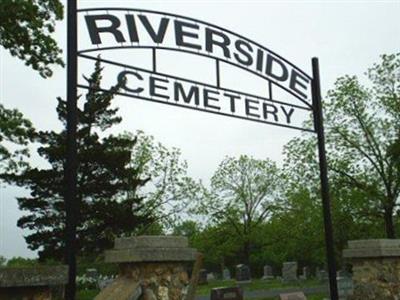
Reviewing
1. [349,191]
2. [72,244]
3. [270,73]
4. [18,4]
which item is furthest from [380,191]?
[72,244]

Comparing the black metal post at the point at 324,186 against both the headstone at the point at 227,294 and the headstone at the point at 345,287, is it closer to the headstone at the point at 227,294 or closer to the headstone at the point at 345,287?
the headstone at the point at 227,294

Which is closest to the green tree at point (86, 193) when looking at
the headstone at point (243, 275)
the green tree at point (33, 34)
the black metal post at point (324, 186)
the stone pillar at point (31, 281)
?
the headstone at point (243, 275)

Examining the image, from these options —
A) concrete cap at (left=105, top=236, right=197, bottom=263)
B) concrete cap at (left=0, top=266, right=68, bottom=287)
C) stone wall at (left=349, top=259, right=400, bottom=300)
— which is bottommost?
stone wall at (left=349, top=259, right=400, bottom=300)

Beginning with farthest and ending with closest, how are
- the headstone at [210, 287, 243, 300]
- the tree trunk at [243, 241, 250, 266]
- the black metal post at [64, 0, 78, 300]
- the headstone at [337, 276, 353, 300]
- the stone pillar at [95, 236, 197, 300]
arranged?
the tree trunk at [243, 241, 250, 266] < the headstone at [337, 276, 353, 300] < the headstone at [210, 287, 243, 300] < the black metal post at [64, 0, 78, 300] < the stone pillar at [95, 236, 197, 300]

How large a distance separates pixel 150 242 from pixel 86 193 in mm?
21527

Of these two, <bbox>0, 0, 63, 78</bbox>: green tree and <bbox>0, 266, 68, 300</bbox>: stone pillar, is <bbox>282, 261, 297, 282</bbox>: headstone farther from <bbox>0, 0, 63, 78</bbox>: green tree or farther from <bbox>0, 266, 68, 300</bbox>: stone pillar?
<bbox>0, 266, 68, 300</bbox>: stone pillar

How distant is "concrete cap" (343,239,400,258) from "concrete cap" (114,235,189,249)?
16.3 feet

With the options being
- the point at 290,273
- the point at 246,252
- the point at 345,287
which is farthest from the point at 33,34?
the point at 246,252

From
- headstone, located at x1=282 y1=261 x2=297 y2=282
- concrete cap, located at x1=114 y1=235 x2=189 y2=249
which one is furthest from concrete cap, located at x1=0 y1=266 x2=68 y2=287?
headstone, located at x1=282 y1=261 x2=297 y2=282

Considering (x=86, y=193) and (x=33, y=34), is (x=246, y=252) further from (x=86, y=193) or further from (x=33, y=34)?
(x=33, y=34)

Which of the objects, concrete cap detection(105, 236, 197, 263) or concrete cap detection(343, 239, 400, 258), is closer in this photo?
concrete cap detection(105, 236, 197, 263)

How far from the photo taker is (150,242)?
17.4 ft

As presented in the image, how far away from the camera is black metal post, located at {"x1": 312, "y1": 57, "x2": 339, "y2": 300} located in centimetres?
929

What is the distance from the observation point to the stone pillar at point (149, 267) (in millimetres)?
5234
